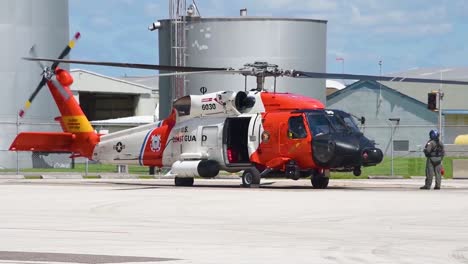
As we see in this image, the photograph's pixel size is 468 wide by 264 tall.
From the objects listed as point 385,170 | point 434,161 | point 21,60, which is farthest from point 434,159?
point 21,60

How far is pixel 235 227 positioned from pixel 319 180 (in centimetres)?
1213

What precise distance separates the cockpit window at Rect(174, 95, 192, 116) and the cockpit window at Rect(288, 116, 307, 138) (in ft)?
12.0

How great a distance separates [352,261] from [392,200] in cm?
985

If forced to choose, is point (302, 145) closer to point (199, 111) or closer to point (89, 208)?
point (199, 111)

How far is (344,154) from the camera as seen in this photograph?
2575 centimetres

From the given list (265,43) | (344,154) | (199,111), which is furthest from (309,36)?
(344,154)

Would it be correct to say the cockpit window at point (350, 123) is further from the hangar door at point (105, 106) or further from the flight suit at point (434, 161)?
the hangar door at point (105, 106)

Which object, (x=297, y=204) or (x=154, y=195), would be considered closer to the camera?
(x=297, y=204)

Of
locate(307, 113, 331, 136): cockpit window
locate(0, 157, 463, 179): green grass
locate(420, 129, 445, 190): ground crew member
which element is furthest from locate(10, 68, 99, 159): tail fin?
locate(420, 129, 445, 190): ground crew member

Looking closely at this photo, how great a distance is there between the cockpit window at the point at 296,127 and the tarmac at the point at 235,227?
290 cm

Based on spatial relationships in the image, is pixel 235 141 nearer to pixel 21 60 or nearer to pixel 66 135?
pixel 66 135

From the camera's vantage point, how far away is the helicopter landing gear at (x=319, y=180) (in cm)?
2726

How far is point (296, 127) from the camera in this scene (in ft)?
87.5

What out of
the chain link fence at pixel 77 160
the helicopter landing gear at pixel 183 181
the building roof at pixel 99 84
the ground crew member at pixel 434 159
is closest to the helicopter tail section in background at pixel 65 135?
the helicopter landing gear at pixel 183 181
